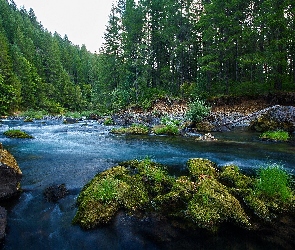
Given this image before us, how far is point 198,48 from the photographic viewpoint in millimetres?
43719

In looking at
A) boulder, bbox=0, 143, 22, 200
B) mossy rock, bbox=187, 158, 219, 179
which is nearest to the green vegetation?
mossy rock, bbox=187, 158, 219, 179

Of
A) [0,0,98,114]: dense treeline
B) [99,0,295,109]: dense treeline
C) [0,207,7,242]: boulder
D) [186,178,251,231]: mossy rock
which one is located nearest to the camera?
[0,207,7,242]: boulder

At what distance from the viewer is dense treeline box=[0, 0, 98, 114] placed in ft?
152

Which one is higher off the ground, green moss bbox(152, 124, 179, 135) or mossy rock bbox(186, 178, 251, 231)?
green moss bbox(152, 124, 179, 135)

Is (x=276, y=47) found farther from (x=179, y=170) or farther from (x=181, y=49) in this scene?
(x=179, y=170)

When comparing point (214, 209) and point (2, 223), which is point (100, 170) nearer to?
point (2, 223)

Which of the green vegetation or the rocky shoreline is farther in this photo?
the green vegetation

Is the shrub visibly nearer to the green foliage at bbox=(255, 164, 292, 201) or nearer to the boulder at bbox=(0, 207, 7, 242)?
the green foliage at bbox=(255, 164, 292, 201)

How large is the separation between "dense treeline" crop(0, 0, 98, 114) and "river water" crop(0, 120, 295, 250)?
1275 inches

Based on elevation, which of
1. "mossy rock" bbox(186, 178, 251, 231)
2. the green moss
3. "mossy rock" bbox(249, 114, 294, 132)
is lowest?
"mossy rock" bbox(186, 178, 251, 231)

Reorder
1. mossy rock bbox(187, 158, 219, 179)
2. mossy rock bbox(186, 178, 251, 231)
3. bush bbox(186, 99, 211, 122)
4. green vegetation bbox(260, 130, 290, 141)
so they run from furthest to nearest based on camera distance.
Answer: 1. bush bbox(186, 99, 211, 122)
2. green vegetation bbox(260, 130, 290, 141)
3. mossy rock bbox(187, 158, 219, 179)
4. mossy rock bbox(186, 178, 251, 231)

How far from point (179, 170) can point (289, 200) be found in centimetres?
377

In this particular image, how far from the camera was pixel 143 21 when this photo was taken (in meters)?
42.7

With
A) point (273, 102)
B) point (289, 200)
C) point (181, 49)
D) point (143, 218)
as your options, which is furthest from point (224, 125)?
point (181, 49)
